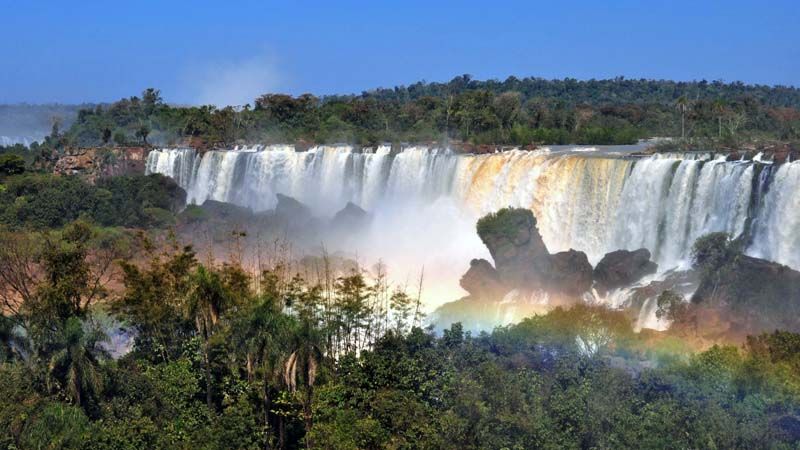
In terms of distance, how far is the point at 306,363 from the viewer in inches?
724

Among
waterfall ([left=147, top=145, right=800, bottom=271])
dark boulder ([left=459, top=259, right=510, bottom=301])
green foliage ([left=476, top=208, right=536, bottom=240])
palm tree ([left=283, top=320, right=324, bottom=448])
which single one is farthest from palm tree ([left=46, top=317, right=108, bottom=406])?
waterfall ([left=147, top=145, right=800, bottom=271])

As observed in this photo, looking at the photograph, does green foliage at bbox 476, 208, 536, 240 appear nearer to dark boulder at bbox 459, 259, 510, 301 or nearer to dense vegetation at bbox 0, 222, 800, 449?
dark boulder at bbox 459, 259, 510, 301

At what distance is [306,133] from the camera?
69.0 metres

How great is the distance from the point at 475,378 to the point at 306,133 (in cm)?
5111

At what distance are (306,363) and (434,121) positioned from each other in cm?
5079

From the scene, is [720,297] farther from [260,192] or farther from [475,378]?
[260,192]

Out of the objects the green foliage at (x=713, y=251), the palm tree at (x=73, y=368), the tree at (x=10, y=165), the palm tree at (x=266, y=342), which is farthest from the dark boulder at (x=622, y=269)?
the tree at (x=10, y=165)

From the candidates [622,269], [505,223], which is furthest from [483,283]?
[622,269]

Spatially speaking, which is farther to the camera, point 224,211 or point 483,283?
point 224,211

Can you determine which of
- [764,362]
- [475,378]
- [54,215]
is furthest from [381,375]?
[54,215]

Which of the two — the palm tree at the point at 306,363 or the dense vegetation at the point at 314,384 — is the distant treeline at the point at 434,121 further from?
the palm tree at the point at 306,363

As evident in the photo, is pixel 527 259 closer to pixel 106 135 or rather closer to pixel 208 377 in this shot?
pixel 208 377

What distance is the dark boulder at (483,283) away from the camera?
32.1 metres

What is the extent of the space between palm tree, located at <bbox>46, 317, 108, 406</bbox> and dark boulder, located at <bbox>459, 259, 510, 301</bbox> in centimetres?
1589
